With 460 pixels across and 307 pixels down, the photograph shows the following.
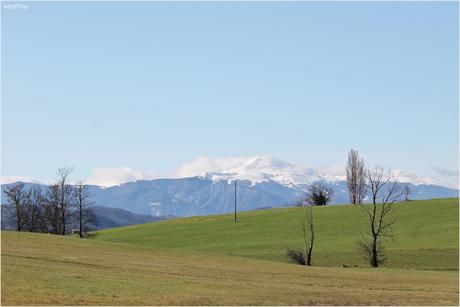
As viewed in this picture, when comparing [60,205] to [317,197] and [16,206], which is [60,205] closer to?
[16,206]

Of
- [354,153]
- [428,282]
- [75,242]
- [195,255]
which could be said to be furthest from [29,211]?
[428,282]

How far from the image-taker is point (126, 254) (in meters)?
69.7

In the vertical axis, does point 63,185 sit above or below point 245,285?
above

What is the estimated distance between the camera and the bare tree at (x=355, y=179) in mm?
176625

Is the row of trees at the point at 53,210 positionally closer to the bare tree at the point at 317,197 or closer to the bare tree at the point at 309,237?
the bare tree at the point at 309,237

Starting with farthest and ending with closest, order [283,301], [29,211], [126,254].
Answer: [29,211] → [126,254] → [283,301]

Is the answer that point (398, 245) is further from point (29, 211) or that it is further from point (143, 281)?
point (29, 211)

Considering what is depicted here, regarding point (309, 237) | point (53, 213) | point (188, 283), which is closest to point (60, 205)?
point (53, 213)

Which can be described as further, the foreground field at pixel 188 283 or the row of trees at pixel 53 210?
the row of trees at pixel 53 210

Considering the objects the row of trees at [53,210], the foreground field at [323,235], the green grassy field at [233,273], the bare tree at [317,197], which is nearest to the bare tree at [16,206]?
the row of trees at [53,210]

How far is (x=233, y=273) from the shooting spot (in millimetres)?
53750

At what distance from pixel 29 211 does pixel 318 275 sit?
100229 mm

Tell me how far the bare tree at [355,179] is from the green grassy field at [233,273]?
60.7 meters

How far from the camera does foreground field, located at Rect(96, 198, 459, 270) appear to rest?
285 ft
